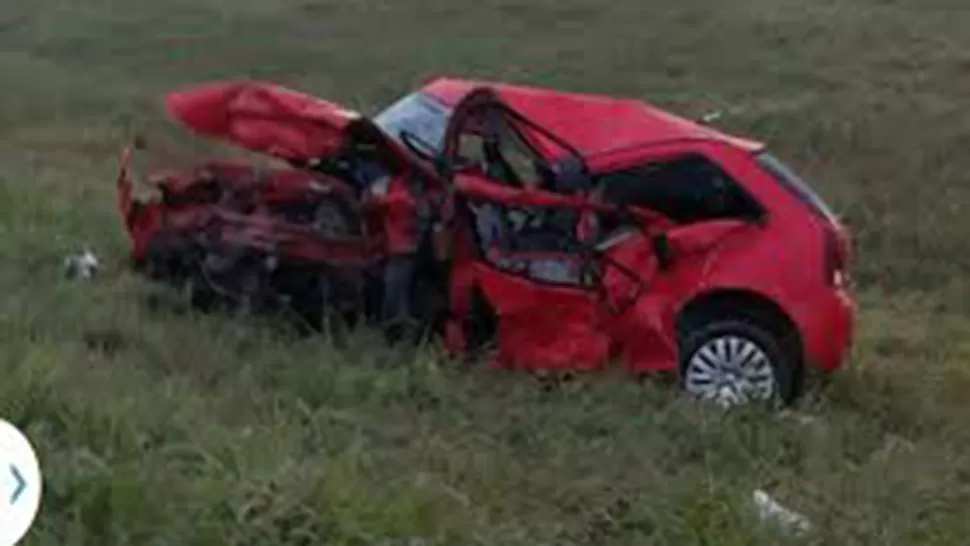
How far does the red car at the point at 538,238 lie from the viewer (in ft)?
30.9

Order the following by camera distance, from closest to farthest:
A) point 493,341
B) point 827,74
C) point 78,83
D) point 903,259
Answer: point 493,341
point 903,259
point 827,74
point 78,83

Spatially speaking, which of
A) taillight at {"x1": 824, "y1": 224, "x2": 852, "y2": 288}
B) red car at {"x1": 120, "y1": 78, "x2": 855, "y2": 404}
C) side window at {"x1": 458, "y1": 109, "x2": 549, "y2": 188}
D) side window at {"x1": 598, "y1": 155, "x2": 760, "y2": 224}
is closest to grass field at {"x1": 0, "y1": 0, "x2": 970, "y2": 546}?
red car at {"x1": 120, "y1": 78, "x2": 855, "y2": 404}

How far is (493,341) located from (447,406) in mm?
1706

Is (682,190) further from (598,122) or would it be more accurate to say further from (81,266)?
(81,266)

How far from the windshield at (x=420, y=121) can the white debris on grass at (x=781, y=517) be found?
4.15 metres

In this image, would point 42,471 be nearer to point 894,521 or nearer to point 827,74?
point 894,521

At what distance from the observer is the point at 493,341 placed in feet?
31.2

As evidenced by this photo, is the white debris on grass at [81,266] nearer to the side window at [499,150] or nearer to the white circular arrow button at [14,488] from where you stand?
the side window at [499,150]

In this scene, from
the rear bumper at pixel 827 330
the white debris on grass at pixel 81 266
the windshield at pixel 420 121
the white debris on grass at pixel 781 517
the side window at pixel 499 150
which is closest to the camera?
the white debris on grass at pixel 781 517

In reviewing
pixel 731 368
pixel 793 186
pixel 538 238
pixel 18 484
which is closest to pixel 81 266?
pixel 538 238

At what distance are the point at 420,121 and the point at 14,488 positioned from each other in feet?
24.1

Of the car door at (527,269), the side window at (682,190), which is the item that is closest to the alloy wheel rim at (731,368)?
the car door at (527,269)

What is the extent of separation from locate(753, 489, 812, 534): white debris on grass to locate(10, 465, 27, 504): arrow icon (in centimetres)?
310

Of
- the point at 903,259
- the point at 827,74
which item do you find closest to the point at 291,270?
the point at 903,259
